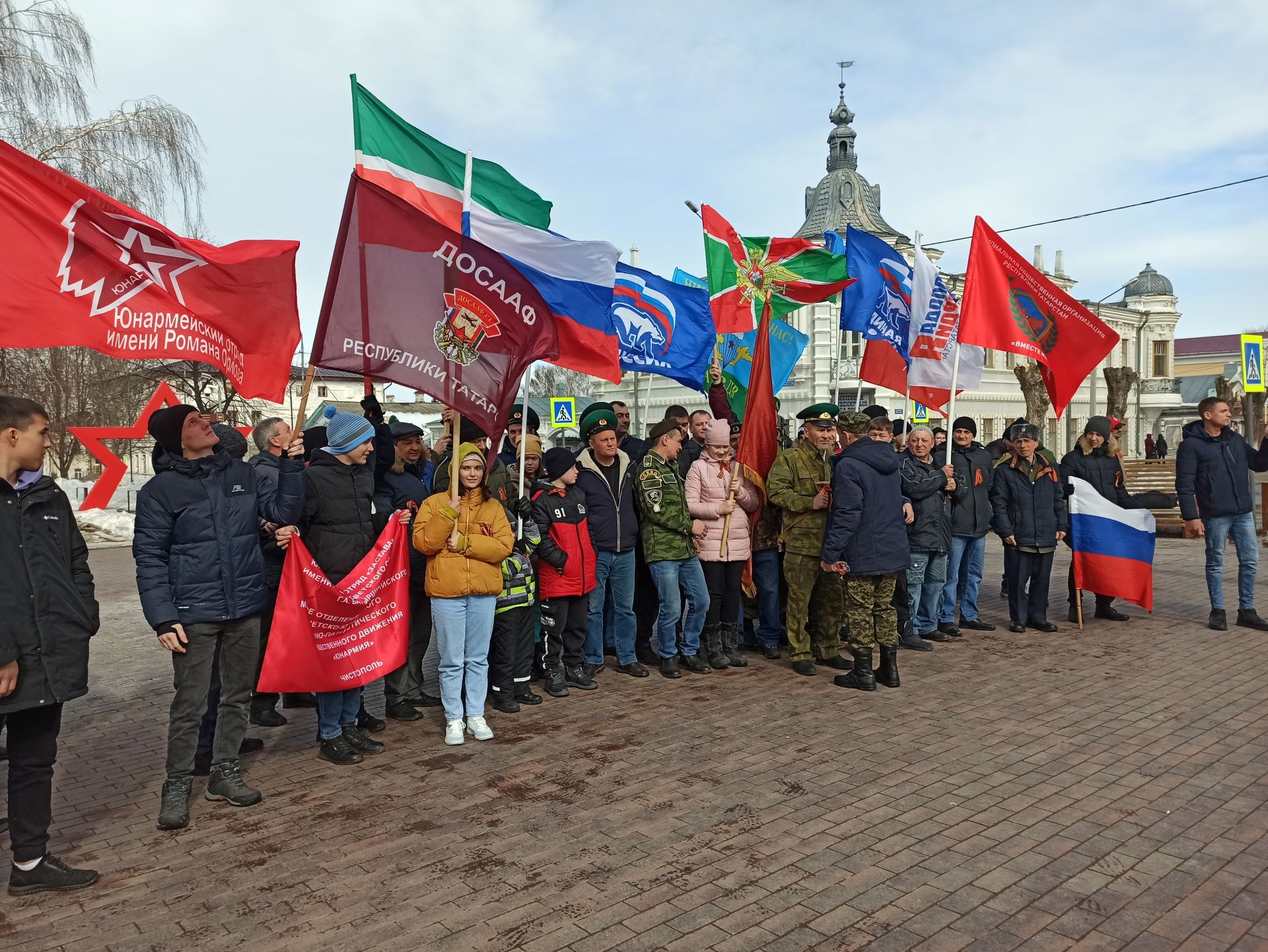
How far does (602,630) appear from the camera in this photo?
7773mm

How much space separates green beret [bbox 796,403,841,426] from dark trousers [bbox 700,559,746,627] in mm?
1358

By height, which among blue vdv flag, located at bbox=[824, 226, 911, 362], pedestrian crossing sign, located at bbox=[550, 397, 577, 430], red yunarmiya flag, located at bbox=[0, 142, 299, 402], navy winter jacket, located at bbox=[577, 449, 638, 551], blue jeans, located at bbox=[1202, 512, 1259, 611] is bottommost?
blue jeans, located at bbox=[1202, 512, 1259, 611]

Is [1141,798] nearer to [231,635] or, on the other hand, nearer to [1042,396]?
[231,635]

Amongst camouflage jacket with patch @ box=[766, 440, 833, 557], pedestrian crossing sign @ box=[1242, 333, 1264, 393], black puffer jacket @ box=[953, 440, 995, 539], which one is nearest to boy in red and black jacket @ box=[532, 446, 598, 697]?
camouflage jacket with patch @ box=[766, 440, 833, 557]

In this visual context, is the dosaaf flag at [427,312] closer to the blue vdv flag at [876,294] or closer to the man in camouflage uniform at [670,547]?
the man in camouflage uniform at [670,547]

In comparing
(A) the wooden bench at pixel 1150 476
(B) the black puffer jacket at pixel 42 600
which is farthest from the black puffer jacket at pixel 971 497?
(A) the wooden bench at pixel 1150 476

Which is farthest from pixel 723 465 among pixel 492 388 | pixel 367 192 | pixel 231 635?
pixel 231 635

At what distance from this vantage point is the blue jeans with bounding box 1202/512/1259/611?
917cm

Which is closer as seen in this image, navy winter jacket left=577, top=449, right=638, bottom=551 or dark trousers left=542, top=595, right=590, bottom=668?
dark trousers left=542, top=595, right=590, bottom=668

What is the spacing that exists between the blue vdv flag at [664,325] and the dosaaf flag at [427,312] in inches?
110

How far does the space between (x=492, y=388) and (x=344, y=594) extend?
5.29ft

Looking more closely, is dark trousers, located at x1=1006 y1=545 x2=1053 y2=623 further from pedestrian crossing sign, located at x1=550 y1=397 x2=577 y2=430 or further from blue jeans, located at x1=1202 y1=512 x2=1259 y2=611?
pedestrian crossing sign, located at x1=550 y1=397 x2=577 y2=430

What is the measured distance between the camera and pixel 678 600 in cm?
767

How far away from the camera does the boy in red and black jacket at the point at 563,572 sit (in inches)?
279
